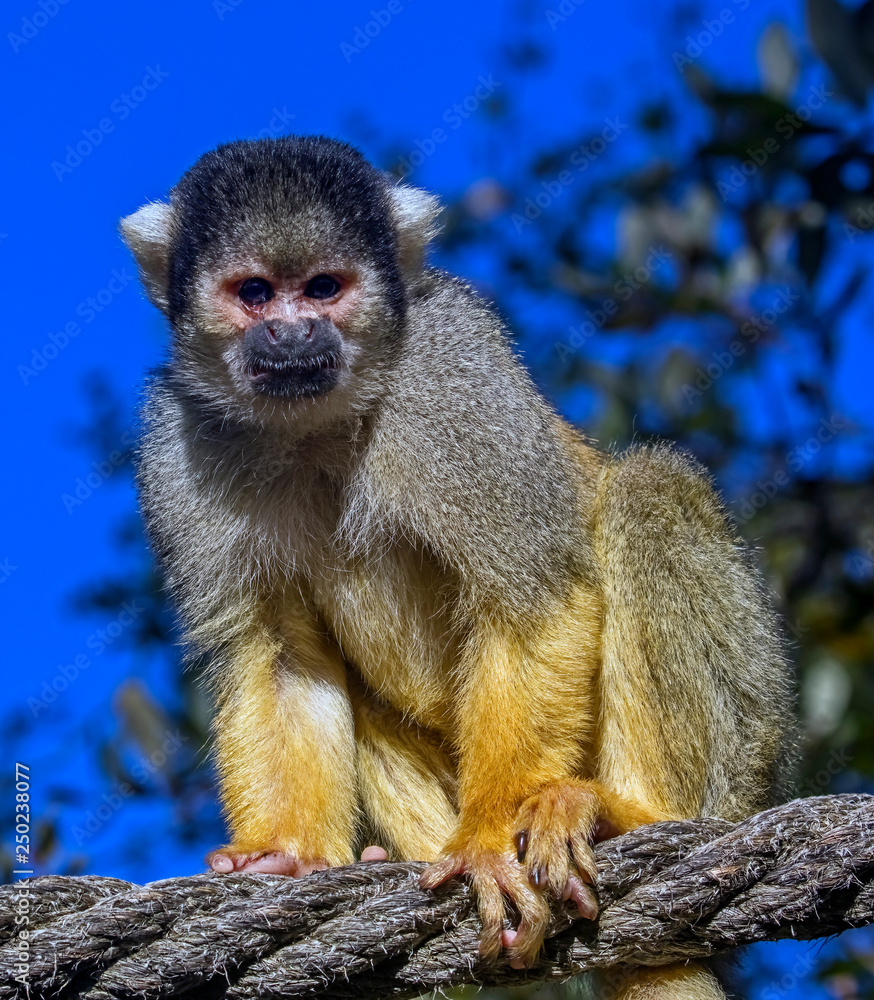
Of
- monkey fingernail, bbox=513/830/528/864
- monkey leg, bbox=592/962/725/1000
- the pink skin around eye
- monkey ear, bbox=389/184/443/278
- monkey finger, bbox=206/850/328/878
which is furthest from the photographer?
monkey ear, bbox=389/184/443/278

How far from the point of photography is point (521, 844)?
379 cm

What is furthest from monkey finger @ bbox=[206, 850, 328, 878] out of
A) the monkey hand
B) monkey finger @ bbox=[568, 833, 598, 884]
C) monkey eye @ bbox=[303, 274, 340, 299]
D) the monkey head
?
monkey eye @ bbox=[303, 274, 340, 299]

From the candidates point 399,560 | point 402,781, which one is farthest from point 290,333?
point 402,781

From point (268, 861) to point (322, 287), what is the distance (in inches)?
89.3

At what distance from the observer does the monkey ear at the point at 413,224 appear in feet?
16.2

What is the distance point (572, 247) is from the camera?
7832 mm

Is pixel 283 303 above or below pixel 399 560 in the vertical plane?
above

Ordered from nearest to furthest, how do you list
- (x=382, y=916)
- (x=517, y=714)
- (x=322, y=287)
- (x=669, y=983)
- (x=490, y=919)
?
(x=382, y=916)
(x=490, y=919)
(x=669, y=983)
(x=517, y=714)
(x=322, y=287)

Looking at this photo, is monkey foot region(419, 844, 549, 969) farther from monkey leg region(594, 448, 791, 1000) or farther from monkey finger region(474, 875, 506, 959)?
monkey leg region(594, 448, 791, 1000)

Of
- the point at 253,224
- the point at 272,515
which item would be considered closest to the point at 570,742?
the point at 272,515

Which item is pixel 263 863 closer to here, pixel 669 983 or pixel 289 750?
pixel 289 750

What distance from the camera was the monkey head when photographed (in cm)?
445

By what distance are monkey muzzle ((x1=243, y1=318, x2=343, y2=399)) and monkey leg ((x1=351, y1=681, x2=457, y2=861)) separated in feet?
4.55

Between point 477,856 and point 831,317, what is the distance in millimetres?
3931
